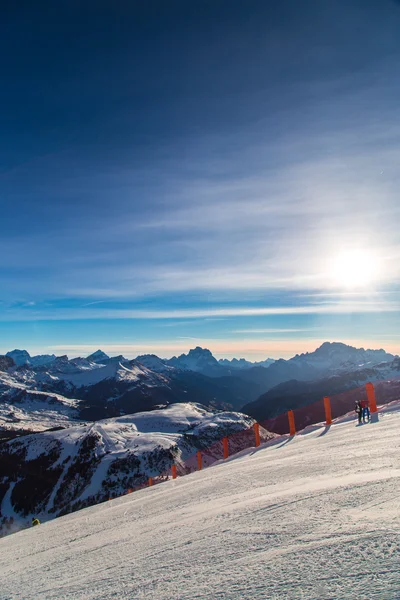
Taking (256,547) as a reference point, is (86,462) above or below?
below

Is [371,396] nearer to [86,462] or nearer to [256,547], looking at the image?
[256,547]

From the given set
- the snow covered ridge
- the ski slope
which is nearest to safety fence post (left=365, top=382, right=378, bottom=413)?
the ski slope

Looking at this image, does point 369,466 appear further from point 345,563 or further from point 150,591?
point 150,591

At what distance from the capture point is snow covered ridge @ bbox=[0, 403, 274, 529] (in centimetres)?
8583

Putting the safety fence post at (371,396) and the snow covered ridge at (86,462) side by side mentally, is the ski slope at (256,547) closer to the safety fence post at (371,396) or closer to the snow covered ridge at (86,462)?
the safety fence post at (371,396)

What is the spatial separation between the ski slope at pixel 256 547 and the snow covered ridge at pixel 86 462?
77479mm

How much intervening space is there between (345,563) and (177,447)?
10421 centimetres

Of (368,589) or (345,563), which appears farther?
(345,563)

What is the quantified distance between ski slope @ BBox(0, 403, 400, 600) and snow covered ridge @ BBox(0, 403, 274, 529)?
77479 millimetres

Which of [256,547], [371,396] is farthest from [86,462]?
[256,547]

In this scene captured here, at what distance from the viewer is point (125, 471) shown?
294ft

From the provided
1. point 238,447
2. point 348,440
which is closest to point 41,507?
point 238,447

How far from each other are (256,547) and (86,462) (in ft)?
346

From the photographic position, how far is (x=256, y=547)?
3623 mm
